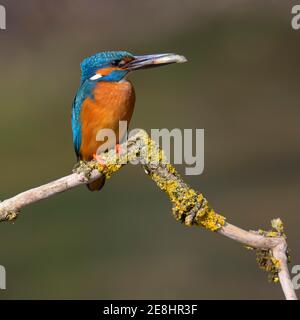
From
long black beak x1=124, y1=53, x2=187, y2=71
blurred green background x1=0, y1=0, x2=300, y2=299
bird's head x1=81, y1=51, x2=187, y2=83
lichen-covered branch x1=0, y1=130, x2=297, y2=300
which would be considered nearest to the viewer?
lichen-covered branch x1=0, y1=130, x2=297, y2=300

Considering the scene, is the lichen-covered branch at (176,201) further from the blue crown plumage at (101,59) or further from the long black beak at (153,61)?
the blue crown plumage at (101,59)

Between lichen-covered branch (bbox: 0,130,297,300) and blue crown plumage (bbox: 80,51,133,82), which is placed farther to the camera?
blue crown plumage (bbox: 80,51,133,82)

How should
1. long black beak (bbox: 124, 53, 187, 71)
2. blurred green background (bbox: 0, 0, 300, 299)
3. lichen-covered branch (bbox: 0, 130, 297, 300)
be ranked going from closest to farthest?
lichen-covered branch (bbox: 0, 130, 297, 300), long black beak (bbox: 124, 53, 187, 71), blurred green background (bbox: 0, 0, 300, 299)

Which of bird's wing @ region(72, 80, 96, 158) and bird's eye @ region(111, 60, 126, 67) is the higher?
bird's eye @ region(111, 60, 126, 67)

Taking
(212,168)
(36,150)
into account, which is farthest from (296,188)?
(36,150)

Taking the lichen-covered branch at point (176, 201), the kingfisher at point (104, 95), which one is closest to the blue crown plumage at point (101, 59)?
the kingfisher at point (104, 95)

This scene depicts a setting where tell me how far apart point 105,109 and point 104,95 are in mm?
46

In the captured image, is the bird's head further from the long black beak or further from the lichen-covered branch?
Result: the lichen-covered branch

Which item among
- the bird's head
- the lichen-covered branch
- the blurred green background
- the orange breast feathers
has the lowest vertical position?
the lichen-covered branch

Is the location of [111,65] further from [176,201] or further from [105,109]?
[176,201]

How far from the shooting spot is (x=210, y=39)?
24.7 feet

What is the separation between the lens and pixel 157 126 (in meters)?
6.20

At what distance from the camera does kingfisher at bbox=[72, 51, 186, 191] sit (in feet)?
9.55

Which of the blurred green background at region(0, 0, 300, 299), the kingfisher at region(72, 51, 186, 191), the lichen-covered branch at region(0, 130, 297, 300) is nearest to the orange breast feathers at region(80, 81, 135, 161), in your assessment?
the kingfisher at region(72, 51, 186, 191)
